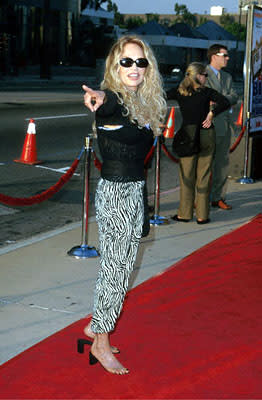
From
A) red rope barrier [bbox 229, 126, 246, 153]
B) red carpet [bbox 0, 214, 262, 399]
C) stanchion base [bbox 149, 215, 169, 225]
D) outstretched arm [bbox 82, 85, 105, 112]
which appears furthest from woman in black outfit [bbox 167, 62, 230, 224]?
outstretched arm [bbox 82, 85, 105, 112]

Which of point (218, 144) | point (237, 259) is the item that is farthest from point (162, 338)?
Answer: point (218, 144)

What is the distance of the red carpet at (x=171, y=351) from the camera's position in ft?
13.0

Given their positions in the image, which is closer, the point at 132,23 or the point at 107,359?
the point at 107,359

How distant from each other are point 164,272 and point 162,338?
1.61 metres

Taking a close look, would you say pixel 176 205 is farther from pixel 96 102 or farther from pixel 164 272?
pixel 96 102

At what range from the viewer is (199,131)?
7953 millimetres

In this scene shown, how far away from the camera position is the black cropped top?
3.93 metres

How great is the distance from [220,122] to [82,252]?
3.07m

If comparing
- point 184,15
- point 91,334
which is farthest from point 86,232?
point 184,15

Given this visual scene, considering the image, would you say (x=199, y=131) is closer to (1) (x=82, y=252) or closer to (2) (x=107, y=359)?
(1) (x=82, y=252)

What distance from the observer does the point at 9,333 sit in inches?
186

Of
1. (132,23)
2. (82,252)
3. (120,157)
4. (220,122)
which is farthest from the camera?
(132,23)

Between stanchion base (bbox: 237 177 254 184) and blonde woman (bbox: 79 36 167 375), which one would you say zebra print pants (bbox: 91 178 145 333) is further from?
stanchion base (bbox: 237 177 254 184)

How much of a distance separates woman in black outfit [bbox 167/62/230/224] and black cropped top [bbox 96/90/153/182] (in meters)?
3.80
